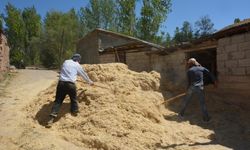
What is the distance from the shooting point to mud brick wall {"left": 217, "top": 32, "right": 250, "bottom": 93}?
8359mm

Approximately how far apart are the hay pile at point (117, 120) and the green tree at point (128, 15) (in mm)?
23618

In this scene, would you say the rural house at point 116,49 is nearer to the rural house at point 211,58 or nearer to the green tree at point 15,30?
the rural house at point 211,58

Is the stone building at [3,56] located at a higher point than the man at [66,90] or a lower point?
higher

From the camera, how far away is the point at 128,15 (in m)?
32.1

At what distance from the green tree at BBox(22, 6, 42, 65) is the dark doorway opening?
3110 cm

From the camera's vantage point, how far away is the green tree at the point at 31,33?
3970 centimetres

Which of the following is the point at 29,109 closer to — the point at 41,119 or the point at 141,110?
the point at 41,119

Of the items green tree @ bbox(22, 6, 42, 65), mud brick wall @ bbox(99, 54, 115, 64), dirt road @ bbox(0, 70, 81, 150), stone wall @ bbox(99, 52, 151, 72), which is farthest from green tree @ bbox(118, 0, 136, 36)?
dirt road @ bbox(0, 70, 81, 150)

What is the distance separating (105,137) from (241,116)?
404 cm

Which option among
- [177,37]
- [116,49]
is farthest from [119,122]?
[177,37]

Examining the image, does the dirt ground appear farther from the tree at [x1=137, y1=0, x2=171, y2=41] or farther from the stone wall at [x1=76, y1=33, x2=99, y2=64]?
the tree at [x1=137, y1=0, x2=171, y2=41]

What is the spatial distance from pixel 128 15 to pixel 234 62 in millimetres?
24213

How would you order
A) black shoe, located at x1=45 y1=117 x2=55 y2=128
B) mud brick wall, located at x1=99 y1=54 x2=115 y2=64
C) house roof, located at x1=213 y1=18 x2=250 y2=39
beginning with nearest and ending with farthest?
black shoe, located at x1=45 y1=117 x2=55 y2=128, house roof, located at x1=213 y1=18 x2=250 y2=39, mud brick wall, located at x1=99 y1=54 x2=115 y2=64

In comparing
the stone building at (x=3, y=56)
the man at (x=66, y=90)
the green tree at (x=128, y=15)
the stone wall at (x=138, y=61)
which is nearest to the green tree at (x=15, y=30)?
the green tree at (x=128, y=15)
